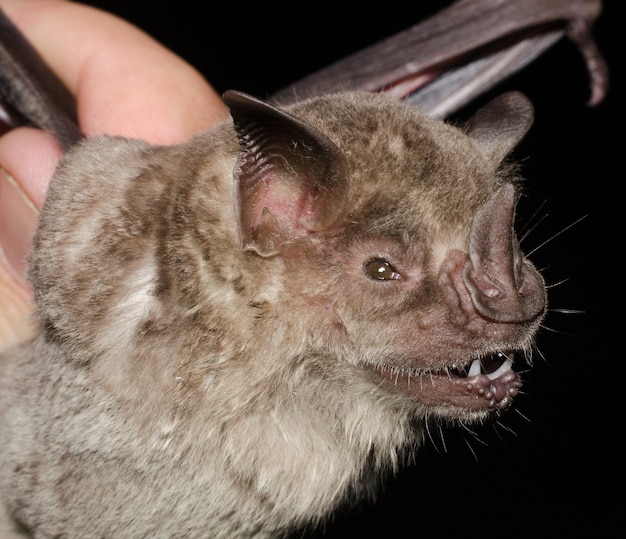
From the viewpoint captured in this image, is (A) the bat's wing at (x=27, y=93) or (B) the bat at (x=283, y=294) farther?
(A) the bat's wing at (x=27, y=93)

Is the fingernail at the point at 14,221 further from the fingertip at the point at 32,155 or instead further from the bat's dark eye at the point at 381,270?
the bat's dark eye at the point at 381,270

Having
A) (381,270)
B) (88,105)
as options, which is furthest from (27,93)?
(381,270)

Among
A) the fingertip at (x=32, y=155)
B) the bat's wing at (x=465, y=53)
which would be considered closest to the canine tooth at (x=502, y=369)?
the bat's wing at (x=465, y=53)

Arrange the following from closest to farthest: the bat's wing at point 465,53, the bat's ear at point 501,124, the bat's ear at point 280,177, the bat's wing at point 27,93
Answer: the bat's ear at point 280,177 < the bat's ear at point 501,124 < the bat's wing at point 27,93 < the bat's wing at point 465,53

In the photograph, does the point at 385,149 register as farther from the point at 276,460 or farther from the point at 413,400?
the point at 276,460

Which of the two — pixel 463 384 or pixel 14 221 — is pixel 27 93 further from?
pixel 463 384

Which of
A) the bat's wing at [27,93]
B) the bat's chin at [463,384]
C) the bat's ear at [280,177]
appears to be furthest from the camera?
the bat's wing at [27,93]
